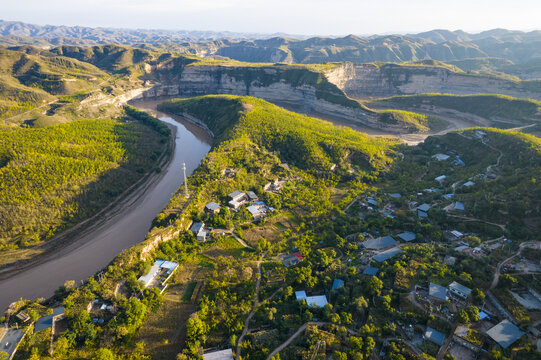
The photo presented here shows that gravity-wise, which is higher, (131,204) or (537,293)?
(537,293)

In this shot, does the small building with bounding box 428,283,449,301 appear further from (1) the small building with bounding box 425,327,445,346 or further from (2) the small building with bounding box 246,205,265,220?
(2) the small building with bounding box 246,205,265,220

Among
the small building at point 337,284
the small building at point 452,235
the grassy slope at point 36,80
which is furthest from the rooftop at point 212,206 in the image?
the grassy slope at point 36,80

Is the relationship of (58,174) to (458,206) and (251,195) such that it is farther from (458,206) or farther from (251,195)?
(458,206)

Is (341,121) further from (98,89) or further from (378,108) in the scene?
(98,89)

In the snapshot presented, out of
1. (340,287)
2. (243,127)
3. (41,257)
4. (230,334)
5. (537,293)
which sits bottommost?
(41,257)

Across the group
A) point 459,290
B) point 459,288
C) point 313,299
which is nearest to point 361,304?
point 313,299

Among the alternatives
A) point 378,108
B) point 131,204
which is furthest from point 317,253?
point 378,108

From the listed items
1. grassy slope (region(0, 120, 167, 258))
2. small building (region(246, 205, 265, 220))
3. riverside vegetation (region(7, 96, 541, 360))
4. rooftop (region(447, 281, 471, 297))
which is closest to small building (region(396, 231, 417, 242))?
riverside vegetation (region(7, 96, 541, 360))

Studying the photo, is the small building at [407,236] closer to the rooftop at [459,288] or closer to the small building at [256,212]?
the rooftop at [459,288]
